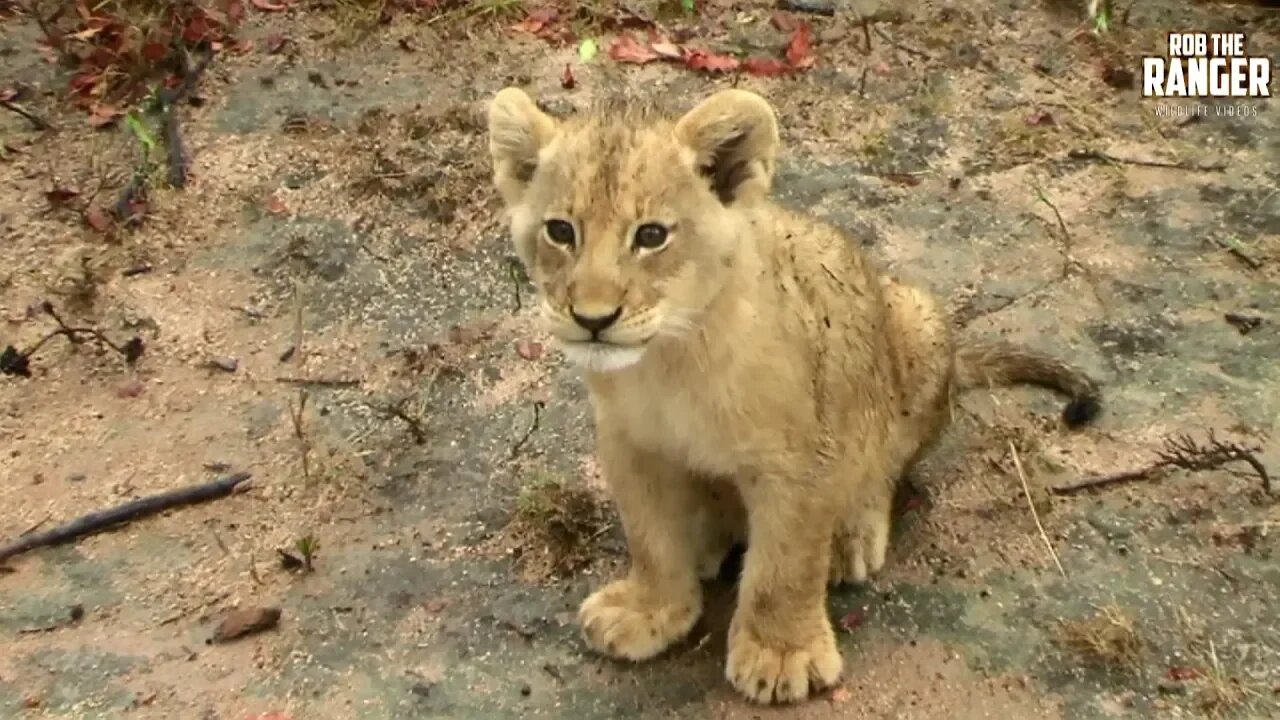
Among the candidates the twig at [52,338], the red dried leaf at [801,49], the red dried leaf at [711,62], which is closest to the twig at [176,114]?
the twig at [52,338]

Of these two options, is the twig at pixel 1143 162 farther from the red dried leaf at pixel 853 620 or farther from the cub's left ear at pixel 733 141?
the cub's left ear at pixel 733 141

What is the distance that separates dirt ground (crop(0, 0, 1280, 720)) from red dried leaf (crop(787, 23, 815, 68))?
7 centimetres

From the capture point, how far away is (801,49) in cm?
731

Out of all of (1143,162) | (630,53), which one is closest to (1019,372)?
(1143,162)

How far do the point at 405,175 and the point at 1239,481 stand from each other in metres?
3.60

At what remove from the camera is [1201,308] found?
18.6ft

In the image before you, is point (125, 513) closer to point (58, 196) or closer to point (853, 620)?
point (58, 196)

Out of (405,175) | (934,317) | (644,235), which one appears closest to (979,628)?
(934,317)

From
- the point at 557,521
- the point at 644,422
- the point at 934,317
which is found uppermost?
the point at 644,422

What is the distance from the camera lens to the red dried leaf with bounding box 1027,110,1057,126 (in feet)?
22.4

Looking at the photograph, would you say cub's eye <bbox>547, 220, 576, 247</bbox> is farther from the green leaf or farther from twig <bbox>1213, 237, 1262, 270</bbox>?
the green leaf

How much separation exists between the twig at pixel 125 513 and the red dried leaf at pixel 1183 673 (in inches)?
117

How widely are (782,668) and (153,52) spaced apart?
4.79 metres

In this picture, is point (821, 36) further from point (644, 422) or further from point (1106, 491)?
point (644, 422)
